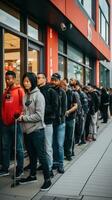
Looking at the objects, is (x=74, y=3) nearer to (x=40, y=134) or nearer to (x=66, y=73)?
(x=66, y=73)

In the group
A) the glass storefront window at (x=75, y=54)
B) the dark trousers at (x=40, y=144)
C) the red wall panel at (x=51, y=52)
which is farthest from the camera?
the glass storefront window at (x=75, y=54)

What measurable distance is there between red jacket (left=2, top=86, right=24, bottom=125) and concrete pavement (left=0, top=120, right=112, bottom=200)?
107 cm

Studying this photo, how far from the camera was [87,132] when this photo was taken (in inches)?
549

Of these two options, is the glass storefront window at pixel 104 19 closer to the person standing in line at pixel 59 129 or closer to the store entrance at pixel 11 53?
the store entrance at pixel 11 53

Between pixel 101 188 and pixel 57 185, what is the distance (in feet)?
2.46

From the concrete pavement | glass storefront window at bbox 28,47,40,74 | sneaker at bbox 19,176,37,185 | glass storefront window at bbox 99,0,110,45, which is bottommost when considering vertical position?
the concrete pavement

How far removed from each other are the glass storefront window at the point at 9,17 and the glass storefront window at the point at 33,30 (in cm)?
85

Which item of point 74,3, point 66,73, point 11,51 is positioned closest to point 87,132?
point 66,73

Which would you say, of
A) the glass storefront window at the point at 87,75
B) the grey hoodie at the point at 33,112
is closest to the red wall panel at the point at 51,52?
the grey hoodie at the point at 33,112

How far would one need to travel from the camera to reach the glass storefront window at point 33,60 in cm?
1128

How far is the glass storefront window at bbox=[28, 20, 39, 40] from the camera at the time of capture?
1124 centimetres

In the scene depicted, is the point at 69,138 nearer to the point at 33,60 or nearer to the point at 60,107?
the point at 60,107

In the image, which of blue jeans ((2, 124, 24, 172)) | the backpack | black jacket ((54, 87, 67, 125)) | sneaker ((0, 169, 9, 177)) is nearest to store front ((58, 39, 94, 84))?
the backpack

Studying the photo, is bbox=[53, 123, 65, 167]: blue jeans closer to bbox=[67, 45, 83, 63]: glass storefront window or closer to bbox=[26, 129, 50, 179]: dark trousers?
bbox=[26, 129, 50, 179]: dark trousers
